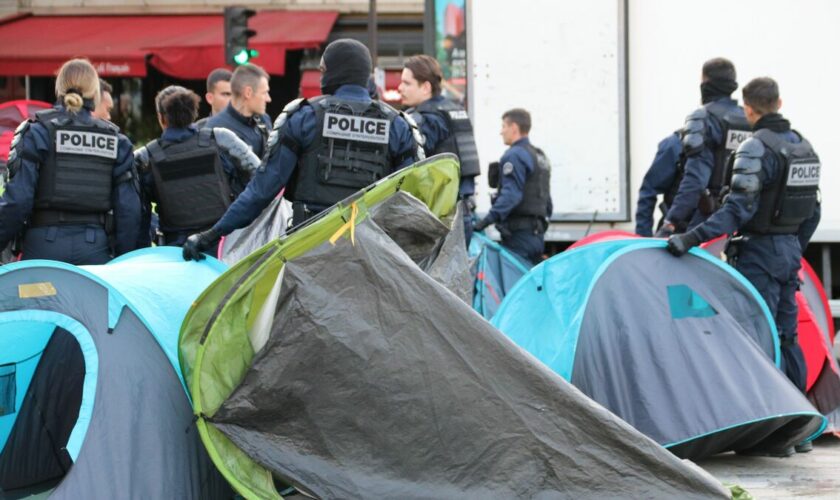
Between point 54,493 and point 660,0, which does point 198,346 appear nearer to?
point 54,493

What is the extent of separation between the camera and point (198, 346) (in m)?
5.29

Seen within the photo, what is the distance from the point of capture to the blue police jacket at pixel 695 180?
8.91m

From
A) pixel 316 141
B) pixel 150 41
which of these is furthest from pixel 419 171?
pixel 150 41

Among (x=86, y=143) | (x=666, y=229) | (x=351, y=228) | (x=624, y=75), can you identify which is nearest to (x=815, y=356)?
(x=666, y=229)

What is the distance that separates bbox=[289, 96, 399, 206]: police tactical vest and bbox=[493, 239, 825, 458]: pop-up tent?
1.33m

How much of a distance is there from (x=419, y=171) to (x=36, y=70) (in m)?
16.7

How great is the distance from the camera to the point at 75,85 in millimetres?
7289

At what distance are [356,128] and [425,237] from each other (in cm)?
91

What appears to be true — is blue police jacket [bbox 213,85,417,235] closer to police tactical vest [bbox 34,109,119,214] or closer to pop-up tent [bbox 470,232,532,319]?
police tactical vest [bbox 34,109,119,214]

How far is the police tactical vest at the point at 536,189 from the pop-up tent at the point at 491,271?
1.09ft

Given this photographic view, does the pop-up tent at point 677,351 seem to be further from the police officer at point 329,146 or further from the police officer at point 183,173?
the police officer at point 183,173

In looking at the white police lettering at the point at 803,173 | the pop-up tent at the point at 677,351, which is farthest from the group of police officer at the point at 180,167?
the white police lettering at the point at 803,173

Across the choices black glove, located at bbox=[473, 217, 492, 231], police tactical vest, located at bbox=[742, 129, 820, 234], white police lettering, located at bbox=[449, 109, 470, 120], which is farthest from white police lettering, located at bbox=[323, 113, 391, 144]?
black glove, located at bbox=[473, 217, 492, 231]

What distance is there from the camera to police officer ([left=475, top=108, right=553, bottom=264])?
32.6 feet
